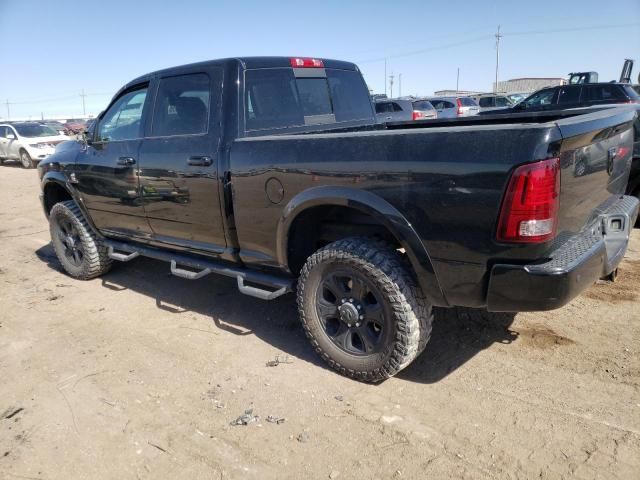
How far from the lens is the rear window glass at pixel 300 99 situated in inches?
148

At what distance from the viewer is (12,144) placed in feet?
61.2

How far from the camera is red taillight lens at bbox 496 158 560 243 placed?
228cm

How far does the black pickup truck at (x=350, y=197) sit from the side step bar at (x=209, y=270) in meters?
0.02

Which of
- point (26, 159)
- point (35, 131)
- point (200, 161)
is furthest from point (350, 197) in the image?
point (35, 131)

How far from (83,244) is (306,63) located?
3041mm

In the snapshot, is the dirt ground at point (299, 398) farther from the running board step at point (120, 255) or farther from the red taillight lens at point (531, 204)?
the red taillight lens at point (531, 204)

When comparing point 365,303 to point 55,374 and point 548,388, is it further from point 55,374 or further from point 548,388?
point 55,374

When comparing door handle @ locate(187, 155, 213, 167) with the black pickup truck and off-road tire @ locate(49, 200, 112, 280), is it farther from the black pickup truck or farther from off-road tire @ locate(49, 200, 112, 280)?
off-road tire @ locate(49, 200, 112, 280)

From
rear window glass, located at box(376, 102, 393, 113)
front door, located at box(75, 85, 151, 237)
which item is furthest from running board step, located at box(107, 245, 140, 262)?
rear window glass, located at box(376, 102, 393, 113)

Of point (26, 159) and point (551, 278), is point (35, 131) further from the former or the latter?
point (551, 278)

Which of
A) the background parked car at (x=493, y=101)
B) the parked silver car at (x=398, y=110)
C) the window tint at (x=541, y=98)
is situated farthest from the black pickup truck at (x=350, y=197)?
the background parked car at (x=493, y=101)

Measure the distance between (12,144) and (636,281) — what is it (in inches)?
810

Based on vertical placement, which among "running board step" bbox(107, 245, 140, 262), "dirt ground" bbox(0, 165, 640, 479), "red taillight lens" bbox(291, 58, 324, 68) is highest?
"red taillight lens" bbox(291, 58, 324, 68)

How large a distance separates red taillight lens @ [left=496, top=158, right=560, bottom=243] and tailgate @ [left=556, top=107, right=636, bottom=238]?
98 mm
